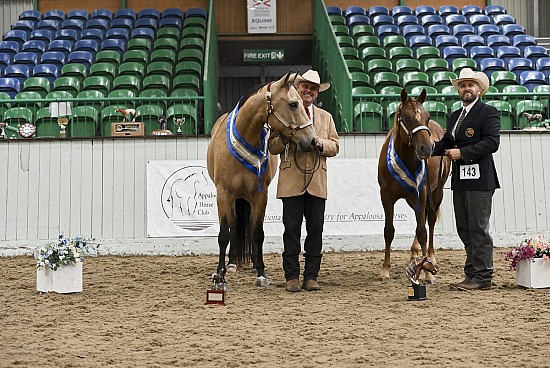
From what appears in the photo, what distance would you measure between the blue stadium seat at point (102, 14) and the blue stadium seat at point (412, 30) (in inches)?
264

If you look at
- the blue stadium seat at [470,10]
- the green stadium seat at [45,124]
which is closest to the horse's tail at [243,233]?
the green stadium seat at [45,124]

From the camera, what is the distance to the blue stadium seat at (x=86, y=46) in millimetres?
15664

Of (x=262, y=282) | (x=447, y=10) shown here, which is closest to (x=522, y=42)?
(x=447, y=10)

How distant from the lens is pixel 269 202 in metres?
10.1

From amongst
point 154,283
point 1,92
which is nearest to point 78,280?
point 154,283

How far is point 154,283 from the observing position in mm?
7273

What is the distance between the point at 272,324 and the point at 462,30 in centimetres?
1297

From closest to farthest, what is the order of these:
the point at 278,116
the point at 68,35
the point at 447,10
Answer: the point at 278,116 < the point at 68,35 < the point at 447,10

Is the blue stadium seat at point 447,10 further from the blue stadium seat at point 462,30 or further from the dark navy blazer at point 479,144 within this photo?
the dark navy blazer at point 479,144

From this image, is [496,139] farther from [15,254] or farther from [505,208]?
[15,254]

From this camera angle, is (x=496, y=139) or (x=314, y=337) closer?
(x=314, y=337)

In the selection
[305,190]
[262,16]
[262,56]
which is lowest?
[305,190]

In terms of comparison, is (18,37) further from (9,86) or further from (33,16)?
(9,86)

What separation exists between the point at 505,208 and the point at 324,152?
471 centimetres
